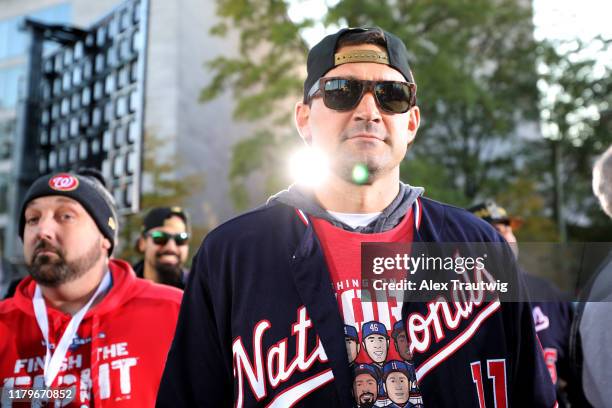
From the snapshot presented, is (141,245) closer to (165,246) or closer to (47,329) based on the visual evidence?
(165,246)

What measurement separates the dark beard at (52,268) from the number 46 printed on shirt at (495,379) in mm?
2229

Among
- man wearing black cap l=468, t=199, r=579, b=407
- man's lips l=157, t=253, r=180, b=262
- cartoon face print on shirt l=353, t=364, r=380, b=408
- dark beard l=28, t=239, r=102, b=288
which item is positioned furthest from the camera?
man's lips l=157, t=253, r=180, b=262

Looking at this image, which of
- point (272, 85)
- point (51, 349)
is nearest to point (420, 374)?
point (51, 349)

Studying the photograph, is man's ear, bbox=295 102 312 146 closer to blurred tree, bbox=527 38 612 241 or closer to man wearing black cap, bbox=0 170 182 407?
man wearing black cap, bbox=0 170 182 407

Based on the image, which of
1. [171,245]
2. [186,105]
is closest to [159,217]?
[171,245]

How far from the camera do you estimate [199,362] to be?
2.27m

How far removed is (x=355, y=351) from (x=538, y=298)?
8.22 feet

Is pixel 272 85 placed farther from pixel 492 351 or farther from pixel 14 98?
pixel 14 98

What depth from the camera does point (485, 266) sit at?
7.55ft

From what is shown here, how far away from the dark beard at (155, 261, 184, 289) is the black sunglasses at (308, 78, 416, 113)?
3700 millimetres

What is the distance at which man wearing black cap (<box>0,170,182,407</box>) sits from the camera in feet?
10.3

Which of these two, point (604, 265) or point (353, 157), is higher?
point (353, 157)

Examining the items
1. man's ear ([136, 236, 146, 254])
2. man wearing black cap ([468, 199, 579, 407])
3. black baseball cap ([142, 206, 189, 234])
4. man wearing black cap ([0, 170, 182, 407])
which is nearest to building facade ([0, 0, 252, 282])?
man's ear ([136, 236, 146, 254])

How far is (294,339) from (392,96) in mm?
922
